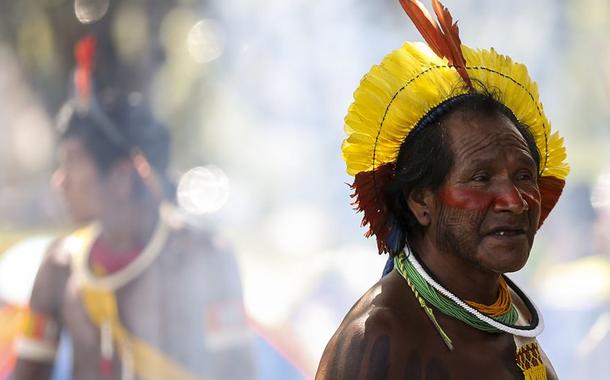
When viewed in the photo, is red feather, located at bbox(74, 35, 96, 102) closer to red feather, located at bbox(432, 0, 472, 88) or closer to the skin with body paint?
red feather, located at bbox(432, 0, 472, 88)

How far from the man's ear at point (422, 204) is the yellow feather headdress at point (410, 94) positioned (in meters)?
0.09

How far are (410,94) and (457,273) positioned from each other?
1.38ft

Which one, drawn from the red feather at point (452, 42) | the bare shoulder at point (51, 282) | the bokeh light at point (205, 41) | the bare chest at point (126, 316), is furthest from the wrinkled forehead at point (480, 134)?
the bare shoulder at point (51, 282)

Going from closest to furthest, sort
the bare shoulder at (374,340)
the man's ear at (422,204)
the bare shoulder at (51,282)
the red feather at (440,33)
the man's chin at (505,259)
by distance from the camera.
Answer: the bare shoulder at (374,340), the man's chin at (505,259), the man's ear at (422,204), the red feather at (440,33), the bare shoulder at (51,282)

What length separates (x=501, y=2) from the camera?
6609 mm

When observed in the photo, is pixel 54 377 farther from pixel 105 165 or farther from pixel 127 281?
pixel 105 165

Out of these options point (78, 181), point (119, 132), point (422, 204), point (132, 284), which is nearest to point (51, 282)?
point (132, 284)

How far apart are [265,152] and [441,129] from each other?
4350 mm

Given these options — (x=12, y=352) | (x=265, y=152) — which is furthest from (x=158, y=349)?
(x=265, y=152)

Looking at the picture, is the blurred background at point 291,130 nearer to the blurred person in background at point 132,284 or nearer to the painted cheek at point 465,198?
the blurred person in background at point 132,284

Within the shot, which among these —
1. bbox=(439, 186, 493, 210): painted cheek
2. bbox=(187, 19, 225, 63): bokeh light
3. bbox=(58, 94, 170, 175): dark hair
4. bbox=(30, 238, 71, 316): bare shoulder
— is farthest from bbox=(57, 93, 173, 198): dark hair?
bbox=(439, 186, 493, 210): painted cheek

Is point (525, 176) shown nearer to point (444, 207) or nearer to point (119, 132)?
point (444, 207)

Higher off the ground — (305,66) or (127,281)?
(305,66)

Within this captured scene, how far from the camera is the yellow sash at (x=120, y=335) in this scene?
652 centimetres
